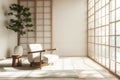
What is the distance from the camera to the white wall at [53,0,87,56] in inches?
339

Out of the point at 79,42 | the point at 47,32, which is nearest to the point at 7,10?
the point at 47,32

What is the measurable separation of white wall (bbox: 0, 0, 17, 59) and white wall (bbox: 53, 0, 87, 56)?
70.1 inches

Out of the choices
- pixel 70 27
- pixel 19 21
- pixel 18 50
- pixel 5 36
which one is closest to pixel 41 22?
pixel 19 21

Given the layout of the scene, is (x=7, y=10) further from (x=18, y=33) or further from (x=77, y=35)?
(x=77, y=35)

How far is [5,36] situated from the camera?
7.70 m

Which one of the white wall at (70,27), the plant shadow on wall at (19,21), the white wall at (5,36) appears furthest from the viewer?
the white wall at (70,27)

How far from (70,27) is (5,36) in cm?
271

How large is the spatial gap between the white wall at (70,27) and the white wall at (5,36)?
1780 millimetres

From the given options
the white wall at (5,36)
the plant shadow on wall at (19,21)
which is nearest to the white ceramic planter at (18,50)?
the plant shadow on wall at (19,21)

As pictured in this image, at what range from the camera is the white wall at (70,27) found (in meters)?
8.62

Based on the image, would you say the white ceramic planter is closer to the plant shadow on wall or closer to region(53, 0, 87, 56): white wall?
the plant shadow on wall

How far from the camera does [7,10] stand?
26.2 ft

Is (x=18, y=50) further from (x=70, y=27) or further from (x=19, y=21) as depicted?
(x=70, y=27)

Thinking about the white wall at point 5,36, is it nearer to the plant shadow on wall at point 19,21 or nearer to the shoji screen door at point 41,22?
the plant shadow on wall at point 19,21
